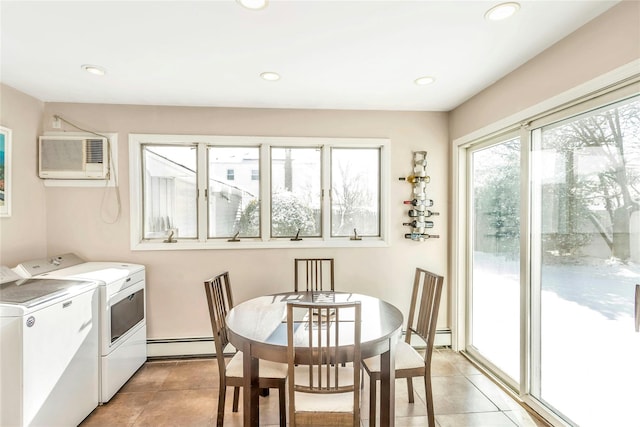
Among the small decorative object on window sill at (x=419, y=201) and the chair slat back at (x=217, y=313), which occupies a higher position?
the small decorative object on window sill at (x=419, y=201)

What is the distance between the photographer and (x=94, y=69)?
2348 millimetres

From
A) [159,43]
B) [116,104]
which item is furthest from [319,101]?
[116,104]

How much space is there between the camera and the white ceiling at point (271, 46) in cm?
166

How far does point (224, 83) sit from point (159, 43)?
0.67 meters

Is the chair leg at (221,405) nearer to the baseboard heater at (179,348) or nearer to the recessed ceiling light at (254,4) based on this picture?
the baseboard heater at (179,348)

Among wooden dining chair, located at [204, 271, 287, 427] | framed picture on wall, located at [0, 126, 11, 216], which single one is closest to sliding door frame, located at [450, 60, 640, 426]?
wooden dining chair, located at [204, 271, 287, 427]

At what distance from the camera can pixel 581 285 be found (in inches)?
77.8

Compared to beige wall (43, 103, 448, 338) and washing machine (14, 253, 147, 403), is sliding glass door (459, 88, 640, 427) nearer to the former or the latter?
beige wall (43, 103, 448, 338)

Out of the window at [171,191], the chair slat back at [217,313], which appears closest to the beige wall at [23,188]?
the window at [171,191]

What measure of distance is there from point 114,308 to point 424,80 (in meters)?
3.11

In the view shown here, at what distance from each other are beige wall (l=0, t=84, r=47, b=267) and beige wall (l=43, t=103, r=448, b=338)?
97 millimetres

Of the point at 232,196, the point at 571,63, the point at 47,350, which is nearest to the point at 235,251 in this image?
the point at 232,196

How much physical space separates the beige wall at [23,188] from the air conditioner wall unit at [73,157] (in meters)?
0.09

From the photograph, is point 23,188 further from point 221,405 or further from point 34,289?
point 221,405
